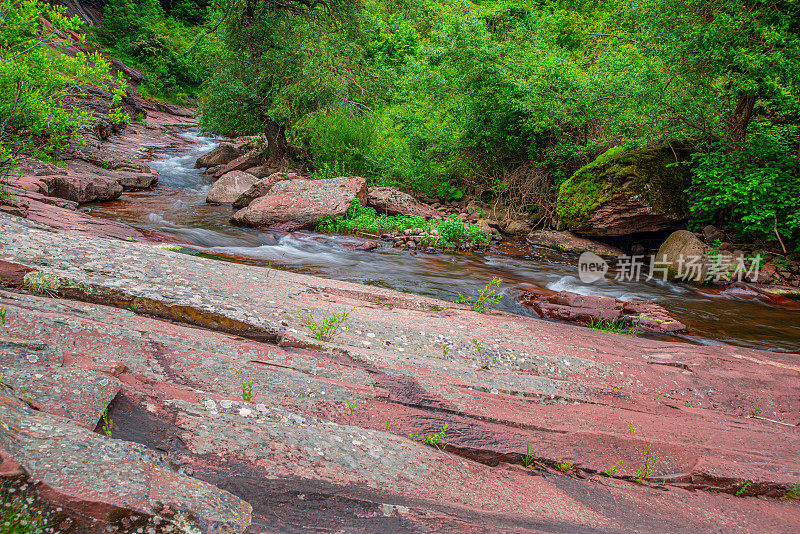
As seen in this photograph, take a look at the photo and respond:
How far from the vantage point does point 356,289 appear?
20.2 ft

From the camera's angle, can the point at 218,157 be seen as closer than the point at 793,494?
No

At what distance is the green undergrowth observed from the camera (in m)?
12.1

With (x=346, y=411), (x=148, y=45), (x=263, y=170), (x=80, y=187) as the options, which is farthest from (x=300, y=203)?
(x=148, y=45)

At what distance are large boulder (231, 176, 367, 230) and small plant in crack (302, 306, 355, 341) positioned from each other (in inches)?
320

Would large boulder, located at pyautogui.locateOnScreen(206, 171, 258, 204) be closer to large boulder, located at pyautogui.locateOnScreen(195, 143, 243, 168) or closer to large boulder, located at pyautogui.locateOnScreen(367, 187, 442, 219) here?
large boulder, located at pyautogui.locateOnScreen(367, 187, 442, 219)

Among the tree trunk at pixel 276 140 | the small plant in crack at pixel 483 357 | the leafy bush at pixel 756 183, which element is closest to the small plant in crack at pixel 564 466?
the small plant in crack at pixel 483 357

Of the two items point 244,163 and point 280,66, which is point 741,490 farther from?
point 244,163

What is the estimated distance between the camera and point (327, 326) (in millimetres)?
4242

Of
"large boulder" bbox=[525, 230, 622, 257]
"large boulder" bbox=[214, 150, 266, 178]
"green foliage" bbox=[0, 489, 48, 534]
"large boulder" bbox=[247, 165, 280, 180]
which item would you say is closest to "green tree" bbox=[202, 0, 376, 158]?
"large boulder" bbox=[247, 165, 280, 180]

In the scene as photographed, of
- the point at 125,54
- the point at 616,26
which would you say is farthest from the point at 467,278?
the point at 125,54

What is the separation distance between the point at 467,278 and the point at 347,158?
7.92 meters

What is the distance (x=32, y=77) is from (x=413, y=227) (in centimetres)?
845

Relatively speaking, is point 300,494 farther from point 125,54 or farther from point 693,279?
point 125,54

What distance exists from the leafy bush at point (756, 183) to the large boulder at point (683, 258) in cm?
100
